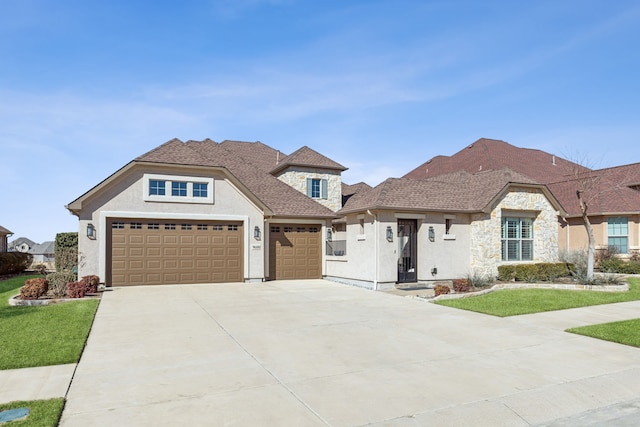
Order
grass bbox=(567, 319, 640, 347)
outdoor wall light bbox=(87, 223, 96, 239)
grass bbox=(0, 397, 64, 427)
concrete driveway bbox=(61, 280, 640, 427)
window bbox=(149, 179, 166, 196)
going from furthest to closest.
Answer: window bbox=(149, 179, 166, 196) → outdoor wall light bbox=(87, 223, 96, 239) → grass bbox=(567, 319, 640, 347) → concrete driveway bbox=(61, 280, 640, 427) → grass bbox=(0, 397, 64, 427)

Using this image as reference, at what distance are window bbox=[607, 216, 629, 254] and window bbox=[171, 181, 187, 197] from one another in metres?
22.8

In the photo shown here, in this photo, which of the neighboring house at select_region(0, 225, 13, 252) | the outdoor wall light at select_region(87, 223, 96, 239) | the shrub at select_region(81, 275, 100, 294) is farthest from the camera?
the neighboring house at select_region(0, 225, 13, 252)

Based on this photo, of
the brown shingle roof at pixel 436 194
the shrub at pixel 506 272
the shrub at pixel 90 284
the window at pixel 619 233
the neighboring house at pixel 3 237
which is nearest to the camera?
the shrub at pixel 90 284

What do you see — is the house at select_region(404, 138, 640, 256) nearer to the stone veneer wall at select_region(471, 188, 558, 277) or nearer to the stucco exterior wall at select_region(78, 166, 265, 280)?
the stone veneer wall at select_region(471, 188, 558, 277)

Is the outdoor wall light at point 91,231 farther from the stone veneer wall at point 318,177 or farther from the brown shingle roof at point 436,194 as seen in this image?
the brown shingle roof at point 436,194

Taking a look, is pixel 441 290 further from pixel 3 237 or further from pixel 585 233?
pixel 3 237

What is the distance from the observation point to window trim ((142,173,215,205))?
17.5 m

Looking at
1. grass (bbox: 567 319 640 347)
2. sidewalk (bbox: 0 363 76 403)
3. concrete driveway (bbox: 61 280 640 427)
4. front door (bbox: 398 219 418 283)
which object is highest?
front door (bbox: 398 219 418 283)

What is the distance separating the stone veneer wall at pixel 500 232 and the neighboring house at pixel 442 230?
0.04 m

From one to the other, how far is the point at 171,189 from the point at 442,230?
11.6 m

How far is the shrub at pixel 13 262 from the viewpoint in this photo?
79.8 ft

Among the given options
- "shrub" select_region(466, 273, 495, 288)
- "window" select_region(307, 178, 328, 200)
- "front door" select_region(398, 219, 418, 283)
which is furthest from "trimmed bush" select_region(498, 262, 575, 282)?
"window" select_region(307, 178, 328, 200)

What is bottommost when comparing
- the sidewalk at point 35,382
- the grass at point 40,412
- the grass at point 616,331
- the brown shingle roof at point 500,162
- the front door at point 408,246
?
the grass at point 616,331

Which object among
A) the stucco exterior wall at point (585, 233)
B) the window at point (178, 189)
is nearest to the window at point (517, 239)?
the stucco exterior wall at point (585, 233)
